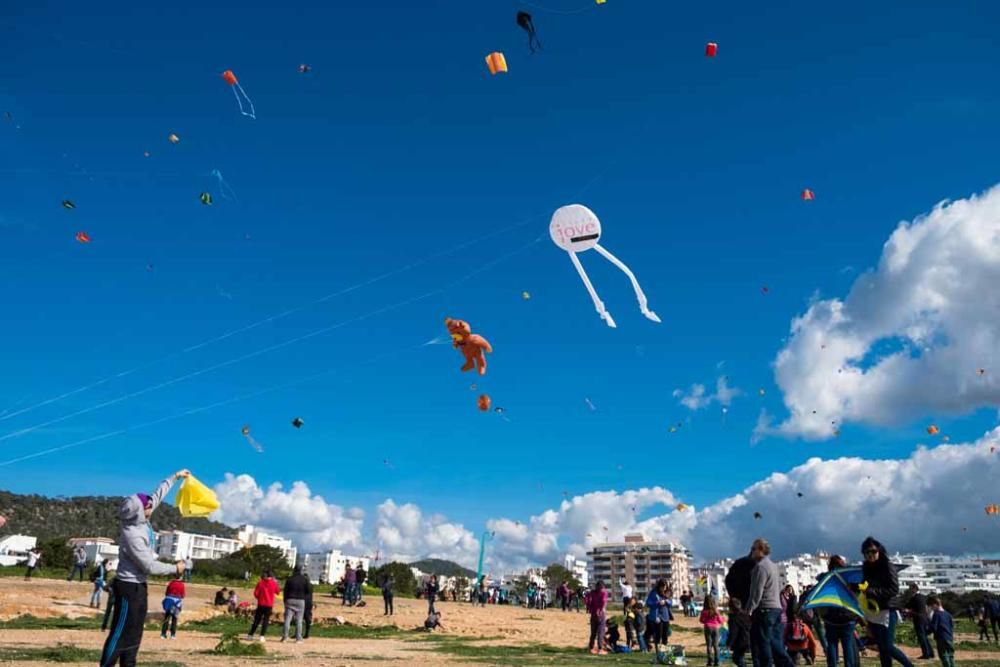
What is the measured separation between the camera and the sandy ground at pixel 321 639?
12.8 m

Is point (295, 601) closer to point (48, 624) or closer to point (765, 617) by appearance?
point (48, 624)

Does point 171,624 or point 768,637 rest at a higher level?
point 768,637

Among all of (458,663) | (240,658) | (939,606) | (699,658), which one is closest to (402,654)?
(458,663)

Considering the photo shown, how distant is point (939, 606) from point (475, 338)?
1166 centimetres

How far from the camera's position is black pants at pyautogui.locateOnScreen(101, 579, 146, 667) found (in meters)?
6.69

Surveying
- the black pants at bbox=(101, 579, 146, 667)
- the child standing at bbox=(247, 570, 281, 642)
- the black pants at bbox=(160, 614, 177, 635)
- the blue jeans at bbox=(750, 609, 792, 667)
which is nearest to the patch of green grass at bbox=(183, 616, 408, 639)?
the child standing at bbox=(247, 570, 281, 642)

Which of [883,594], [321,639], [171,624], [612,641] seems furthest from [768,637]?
[171,624]

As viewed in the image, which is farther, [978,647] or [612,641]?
[978,647]

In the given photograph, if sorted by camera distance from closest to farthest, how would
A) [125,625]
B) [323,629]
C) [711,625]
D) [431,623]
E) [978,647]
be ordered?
1. [125,625]
2. [711,625]
3. [323,629]
4. [978,647]
5. [431,623]

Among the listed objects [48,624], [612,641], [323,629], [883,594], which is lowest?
[323,629]

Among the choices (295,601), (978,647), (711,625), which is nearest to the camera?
(711,625)

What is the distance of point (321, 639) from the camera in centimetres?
1803

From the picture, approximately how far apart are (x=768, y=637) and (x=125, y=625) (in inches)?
270

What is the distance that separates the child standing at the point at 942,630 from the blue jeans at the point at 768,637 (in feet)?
22.3
